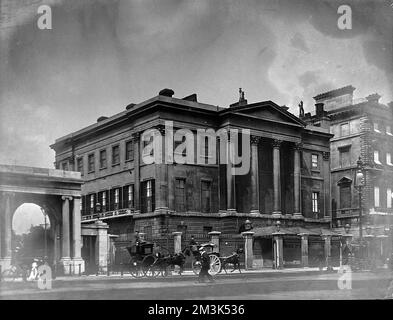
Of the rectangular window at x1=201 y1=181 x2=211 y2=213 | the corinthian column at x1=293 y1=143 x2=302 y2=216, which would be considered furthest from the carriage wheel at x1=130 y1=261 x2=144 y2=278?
the corinthian column at x1=293 y1=143 x2=302 y2=216

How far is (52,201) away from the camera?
22.9 metres

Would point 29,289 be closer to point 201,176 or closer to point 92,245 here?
point 92,245

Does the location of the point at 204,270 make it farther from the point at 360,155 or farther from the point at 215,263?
the point at 360,155

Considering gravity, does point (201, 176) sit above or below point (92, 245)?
above

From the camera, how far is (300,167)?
35562 millimetres

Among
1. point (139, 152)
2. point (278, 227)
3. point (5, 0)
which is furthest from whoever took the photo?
point (278, 227)

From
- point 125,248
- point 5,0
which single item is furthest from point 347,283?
point 5,0

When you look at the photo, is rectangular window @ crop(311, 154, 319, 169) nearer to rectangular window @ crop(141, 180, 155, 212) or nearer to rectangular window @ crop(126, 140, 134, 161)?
rectangular window @ crop(141, 180, 155, 212)

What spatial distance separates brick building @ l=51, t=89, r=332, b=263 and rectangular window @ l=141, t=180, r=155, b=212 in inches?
1.2

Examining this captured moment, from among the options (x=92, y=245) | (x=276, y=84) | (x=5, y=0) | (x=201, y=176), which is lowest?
(x=92, y=245)

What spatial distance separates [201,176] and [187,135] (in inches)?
183

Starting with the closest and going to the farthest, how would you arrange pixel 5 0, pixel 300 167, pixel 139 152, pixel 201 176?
pixel 5 0, pixel 139 152, pixel 201 176, pixel 300 167

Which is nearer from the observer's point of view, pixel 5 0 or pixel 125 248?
pixel 5 0

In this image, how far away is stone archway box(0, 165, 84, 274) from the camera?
18.3 meters
